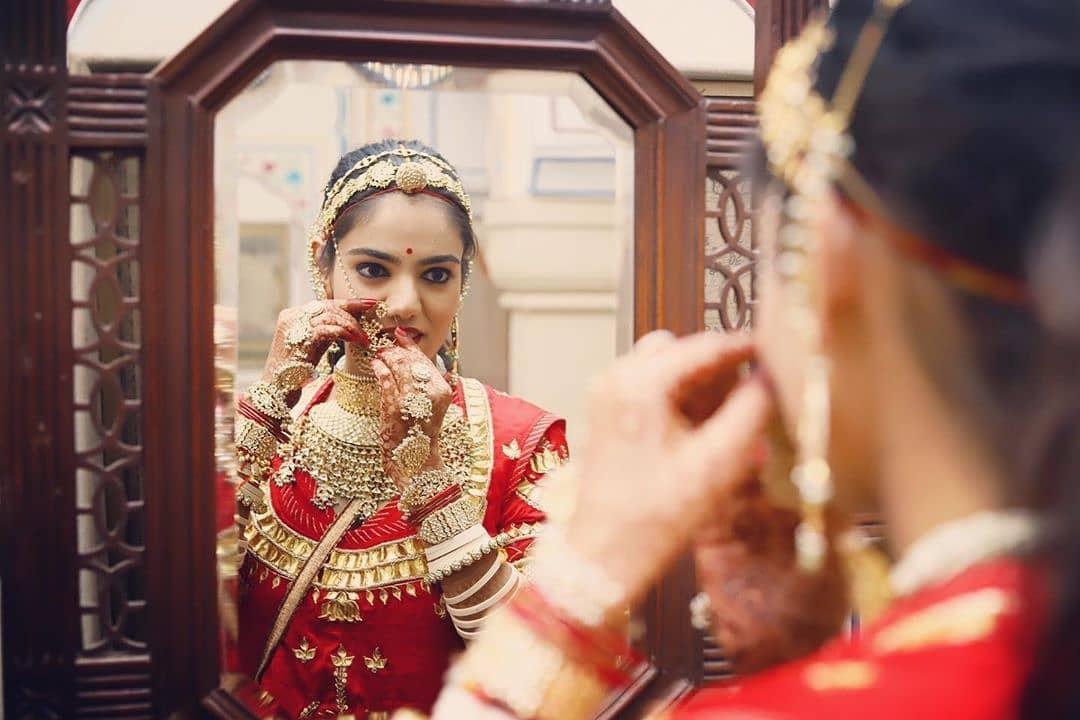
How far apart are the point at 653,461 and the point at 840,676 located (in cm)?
15

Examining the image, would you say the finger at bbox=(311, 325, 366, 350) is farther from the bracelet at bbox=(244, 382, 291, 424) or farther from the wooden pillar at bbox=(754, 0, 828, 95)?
the wooden pillar at bbox=(754, 0, 828, 95)

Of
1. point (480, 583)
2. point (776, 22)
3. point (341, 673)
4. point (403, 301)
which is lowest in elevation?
point (341, 673)

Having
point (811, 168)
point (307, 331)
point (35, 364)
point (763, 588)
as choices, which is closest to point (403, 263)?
point (307, 331)

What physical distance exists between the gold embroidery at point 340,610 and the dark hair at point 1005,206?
912mm

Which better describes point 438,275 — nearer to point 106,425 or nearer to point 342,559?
point 342,559

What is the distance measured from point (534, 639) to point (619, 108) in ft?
1.86

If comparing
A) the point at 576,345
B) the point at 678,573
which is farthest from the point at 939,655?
the point at 576,345

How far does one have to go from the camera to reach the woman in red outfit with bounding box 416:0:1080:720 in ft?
1.22

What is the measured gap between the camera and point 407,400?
3.84 ft

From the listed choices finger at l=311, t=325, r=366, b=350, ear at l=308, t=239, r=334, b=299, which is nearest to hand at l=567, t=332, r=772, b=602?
finger at l=311, t=325, r=366, b=350

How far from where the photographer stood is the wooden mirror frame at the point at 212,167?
0.90 metres

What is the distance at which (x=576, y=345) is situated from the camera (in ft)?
4.31

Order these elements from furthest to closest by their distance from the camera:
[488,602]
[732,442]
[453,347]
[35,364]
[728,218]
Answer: [453,347]
[488,602]
[728,218]
[35,364]
[732,442]

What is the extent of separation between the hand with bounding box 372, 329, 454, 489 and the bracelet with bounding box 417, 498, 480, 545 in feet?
0.17
